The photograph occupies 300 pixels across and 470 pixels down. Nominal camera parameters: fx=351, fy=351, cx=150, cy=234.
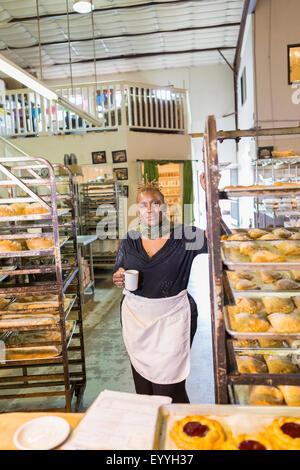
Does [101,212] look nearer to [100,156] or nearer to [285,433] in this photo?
[100,156]

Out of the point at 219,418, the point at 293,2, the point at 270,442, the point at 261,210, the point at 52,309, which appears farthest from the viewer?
the point at 293,2

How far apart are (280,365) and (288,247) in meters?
0.57

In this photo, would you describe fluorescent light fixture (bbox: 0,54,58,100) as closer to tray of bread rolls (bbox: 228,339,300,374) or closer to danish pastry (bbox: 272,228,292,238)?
danish pastry (bbox: 272,228,292,238)

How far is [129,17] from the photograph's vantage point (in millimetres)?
8805

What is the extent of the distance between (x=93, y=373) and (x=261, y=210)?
484 centimetres

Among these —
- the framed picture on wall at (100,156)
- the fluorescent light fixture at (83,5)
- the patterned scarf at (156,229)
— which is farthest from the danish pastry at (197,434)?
the framed picture on wall at (100,156)

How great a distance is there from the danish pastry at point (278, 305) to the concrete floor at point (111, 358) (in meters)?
1.58

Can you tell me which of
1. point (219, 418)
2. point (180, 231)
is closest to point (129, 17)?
point (180, 231)

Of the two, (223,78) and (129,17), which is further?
(223,78)

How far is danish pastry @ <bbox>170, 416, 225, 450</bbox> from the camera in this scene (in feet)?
3.74

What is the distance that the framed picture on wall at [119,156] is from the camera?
8.97 m

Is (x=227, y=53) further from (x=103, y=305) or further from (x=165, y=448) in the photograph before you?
(x=165, y=448)

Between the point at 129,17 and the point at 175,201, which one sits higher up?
the point at 129,17

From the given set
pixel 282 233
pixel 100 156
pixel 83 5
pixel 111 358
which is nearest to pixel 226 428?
pixel 282 233
